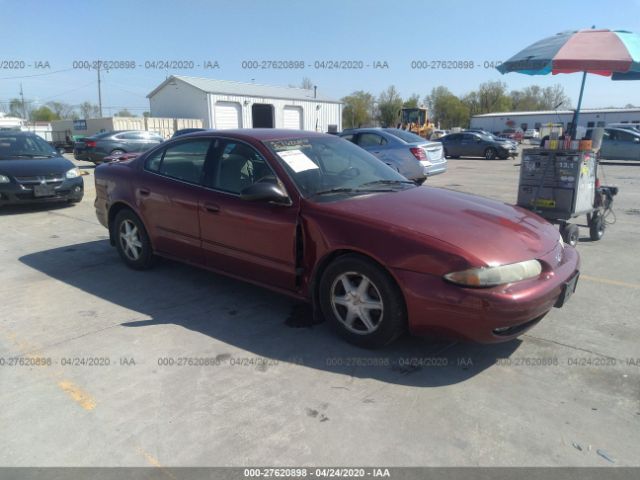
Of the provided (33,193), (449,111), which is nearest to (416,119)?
(33,193)

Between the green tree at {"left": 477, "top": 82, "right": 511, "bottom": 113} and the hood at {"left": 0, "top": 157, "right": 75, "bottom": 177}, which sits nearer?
the hood at {"left": 0, "top": 157, "right": 75, "bottom": 177}

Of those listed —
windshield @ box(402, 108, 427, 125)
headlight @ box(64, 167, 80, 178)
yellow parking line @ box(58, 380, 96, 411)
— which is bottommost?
yellow parking line @ box(58, 380, 96, 411)

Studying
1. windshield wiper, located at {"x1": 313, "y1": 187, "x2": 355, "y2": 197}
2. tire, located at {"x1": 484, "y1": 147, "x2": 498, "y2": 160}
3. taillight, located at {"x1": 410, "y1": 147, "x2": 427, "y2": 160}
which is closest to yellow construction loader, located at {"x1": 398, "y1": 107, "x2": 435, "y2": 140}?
tire, located at {"x1": 484, "y1": 147, "x2": 498, "y2": 160}

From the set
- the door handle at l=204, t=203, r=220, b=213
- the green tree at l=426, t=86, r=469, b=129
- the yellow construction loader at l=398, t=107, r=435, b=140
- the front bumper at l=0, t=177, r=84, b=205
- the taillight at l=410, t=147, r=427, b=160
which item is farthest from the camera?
the green tree at l=426, t=86, r=469, b=129

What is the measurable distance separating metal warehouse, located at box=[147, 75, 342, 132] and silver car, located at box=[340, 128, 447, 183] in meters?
21.9

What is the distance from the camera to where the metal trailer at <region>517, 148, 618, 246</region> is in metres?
6.12

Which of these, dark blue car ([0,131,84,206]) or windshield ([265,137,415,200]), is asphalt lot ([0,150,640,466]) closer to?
windshield ([265,137,415,200])

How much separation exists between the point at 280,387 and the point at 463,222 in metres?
1.70

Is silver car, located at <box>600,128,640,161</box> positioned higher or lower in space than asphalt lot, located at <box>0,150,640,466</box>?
higher

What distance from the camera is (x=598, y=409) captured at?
9.37 ft

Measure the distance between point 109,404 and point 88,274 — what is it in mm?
2800

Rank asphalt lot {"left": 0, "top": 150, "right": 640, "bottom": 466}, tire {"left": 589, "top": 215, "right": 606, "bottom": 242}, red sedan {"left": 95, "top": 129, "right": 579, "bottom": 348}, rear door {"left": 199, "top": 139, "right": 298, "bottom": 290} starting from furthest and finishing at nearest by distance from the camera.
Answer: tire {"left": 589, "top": 215, "right": 606, "bottom": 242} → rear door {"left": 199, "top": 139, "right": 298, "bottom": 290} → red sedan {"left": 95, "top": 129, "right": 579, "bottom": 348} → asphalt lot {"left": 0, "top": 150, "right": 640, "bottom": 466}

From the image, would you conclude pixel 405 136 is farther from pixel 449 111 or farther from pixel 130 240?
pixel 449 111

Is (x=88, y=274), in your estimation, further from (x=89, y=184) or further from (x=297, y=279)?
(x=89, y=184)
